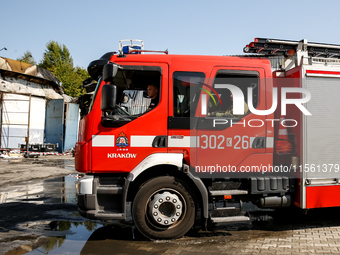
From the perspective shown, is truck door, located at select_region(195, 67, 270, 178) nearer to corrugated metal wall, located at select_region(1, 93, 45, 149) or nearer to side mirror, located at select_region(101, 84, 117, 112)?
side mirror, located at select_region(101, 84, 117, 112)

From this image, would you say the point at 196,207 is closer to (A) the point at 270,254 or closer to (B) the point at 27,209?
(A) the point at 270,254

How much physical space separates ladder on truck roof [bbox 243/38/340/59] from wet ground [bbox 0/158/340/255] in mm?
3125

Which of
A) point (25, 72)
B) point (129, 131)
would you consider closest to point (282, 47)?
point (129, 131)

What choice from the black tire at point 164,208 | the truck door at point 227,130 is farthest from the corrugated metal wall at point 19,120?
the truck door at point 227,130

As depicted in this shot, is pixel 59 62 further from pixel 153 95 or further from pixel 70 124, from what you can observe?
pixel 153 95

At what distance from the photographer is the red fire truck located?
4992mm

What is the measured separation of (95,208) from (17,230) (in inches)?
71.4

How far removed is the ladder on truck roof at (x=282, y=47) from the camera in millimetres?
5746

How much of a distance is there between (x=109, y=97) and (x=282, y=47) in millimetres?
3244

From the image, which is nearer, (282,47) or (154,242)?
(154,242)

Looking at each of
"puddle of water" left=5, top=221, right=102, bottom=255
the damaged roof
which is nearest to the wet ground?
"puddle of water" left=5, top=221, right=102, bottom=255

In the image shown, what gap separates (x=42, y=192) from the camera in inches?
367

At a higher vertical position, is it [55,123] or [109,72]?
[55,123]

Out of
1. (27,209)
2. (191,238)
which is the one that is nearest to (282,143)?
(191,238)
